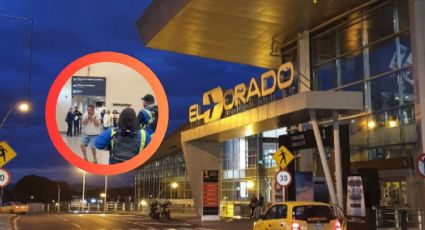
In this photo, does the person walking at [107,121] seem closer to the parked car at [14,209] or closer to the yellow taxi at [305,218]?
the yellow taxi at [305,218]

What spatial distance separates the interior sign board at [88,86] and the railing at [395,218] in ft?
51.5

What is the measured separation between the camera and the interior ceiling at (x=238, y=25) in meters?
26.6

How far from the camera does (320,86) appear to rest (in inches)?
1193

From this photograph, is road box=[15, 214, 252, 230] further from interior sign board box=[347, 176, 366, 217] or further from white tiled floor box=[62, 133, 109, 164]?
white tiled floor box=[62, 133, 109, 164]

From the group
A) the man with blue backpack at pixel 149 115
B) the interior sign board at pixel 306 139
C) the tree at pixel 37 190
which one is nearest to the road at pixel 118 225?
the interior sign board at pixel 306 139

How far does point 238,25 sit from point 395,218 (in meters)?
13.6

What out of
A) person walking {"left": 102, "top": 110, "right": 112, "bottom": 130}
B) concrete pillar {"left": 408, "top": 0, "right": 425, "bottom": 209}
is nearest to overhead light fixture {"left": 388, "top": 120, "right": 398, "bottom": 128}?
concrete pillar {"left": 408, "top": 0, "right": 425, "bottom": 209}

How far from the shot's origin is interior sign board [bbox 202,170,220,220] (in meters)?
33.4

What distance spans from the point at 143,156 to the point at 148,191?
239 feet

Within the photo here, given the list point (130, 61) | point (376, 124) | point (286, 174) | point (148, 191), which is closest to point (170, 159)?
point (148, 191)

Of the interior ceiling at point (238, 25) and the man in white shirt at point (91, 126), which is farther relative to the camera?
the interior ceiling at point (238, 25)

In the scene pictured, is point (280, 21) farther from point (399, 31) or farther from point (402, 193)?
point (402, 193)

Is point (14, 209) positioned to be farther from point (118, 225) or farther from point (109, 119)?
point (109, 119)

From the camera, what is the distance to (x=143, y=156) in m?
6.08
